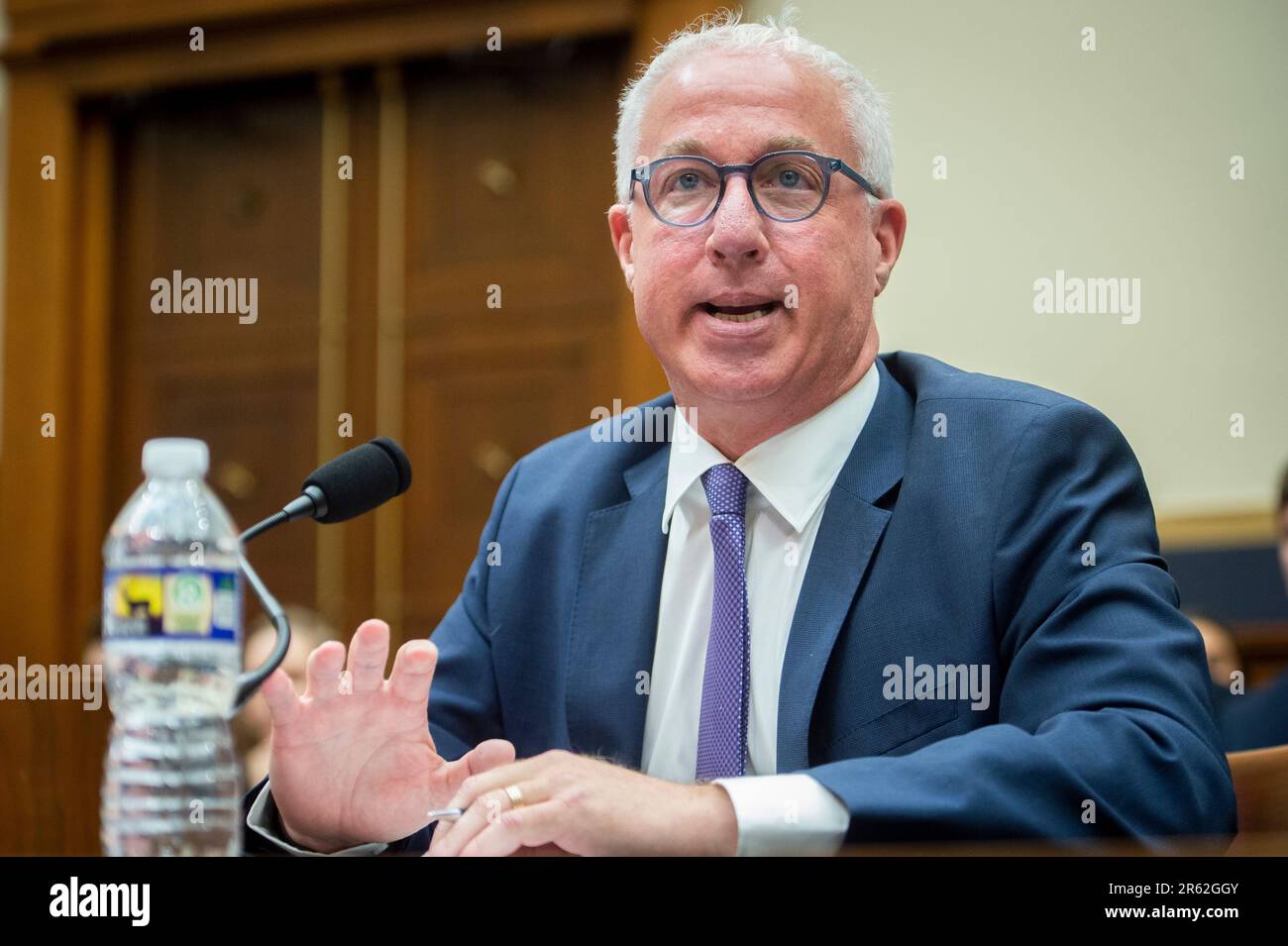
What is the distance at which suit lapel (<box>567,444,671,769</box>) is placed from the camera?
1597 millimetres

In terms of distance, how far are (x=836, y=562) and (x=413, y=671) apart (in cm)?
48

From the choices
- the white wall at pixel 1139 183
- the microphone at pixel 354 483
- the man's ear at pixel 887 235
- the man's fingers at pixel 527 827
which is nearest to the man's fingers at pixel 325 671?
the microphone at pixel 354 483

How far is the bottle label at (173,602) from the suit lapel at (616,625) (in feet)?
1.98

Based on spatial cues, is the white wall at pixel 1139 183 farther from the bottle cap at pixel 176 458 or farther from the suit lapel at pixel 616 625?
the bottle cap at pixel 176 458

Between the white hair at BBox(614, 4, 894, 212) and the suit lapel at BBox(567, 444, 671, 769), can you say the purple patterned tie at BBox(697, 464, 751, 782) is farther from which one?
the white hair at BBox(614, 4, 894, 212)

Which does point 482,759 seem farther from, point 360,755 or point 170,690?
point 170,690

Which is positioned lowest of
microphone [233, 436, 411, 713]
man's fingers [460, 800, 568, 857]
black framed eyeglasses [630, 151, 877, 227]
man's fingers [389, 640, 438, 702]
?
man's fingers [460, 800, 568, 857]

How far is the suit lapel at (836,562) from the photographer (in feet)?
4.78

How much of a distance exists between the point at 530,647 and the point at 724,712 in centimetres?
31

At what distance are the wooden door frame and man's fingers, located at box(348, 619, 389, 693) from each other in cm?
308

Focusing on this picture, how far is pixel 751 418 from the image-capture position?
1.70m
